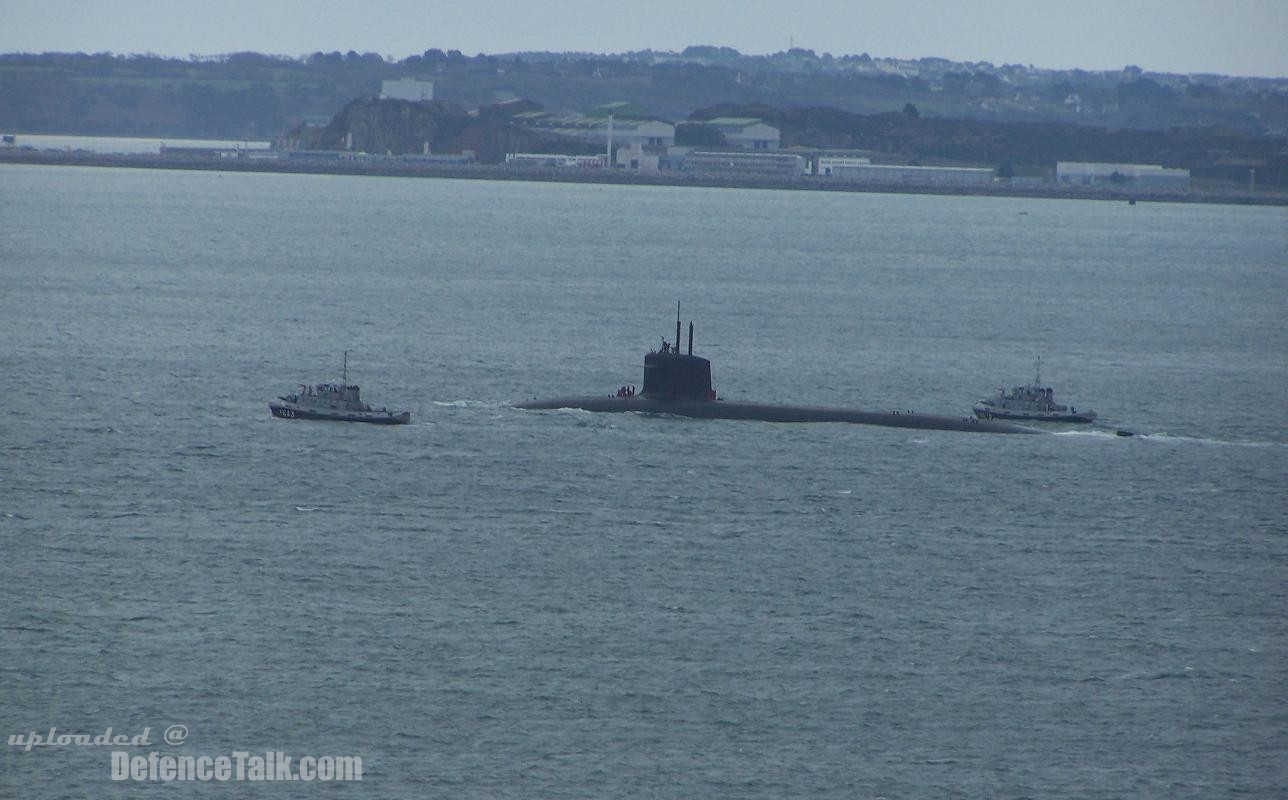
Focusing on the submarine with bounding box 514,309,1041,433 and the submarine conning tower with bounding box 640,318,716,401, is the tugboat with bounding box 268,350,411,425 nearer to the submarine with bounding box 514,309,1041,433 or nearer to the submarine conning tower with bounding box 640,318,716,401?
the submarine with bounding box 514,309,1041,433

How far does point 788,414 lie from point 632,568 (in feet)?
63.6

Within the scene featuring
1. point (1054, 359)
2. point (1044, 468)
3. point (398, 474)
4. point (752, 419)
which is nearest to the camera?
point (398, 474)

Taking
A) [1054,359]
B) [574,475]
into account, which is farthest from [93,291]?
[574,475]

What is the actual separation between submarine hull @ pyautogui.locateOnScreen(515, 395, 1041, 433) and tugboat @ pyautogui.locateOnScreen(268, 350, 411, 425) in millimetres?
5294

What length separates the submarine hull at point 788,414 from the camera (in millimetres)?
60188

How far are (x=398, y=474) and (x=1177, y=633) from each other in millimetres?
21056

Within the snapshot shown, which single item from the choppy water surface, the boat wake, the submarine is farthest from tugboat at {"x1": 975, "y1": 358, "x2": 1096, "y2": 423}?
the boat wake

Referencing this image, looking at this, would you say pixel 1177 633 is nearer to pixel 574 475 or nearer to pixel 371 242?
pixel 574 475

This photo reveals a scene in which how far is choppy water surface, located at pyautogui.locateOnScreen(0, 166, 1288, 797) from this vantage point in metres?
32.1

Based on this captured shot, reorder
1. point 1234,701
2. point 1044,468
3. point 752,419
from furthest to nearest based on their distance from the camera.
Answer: point 752,419
point 1044,468
point 1234,701

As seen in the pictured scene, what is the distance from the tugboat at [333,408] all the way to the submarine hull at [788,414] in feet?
17.4

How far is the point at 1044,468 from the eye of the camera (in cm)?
5456

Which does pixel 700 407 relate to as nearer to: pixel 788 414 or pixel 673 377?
pixel 673 377

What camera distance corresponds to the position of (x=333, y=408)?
59.2 m
